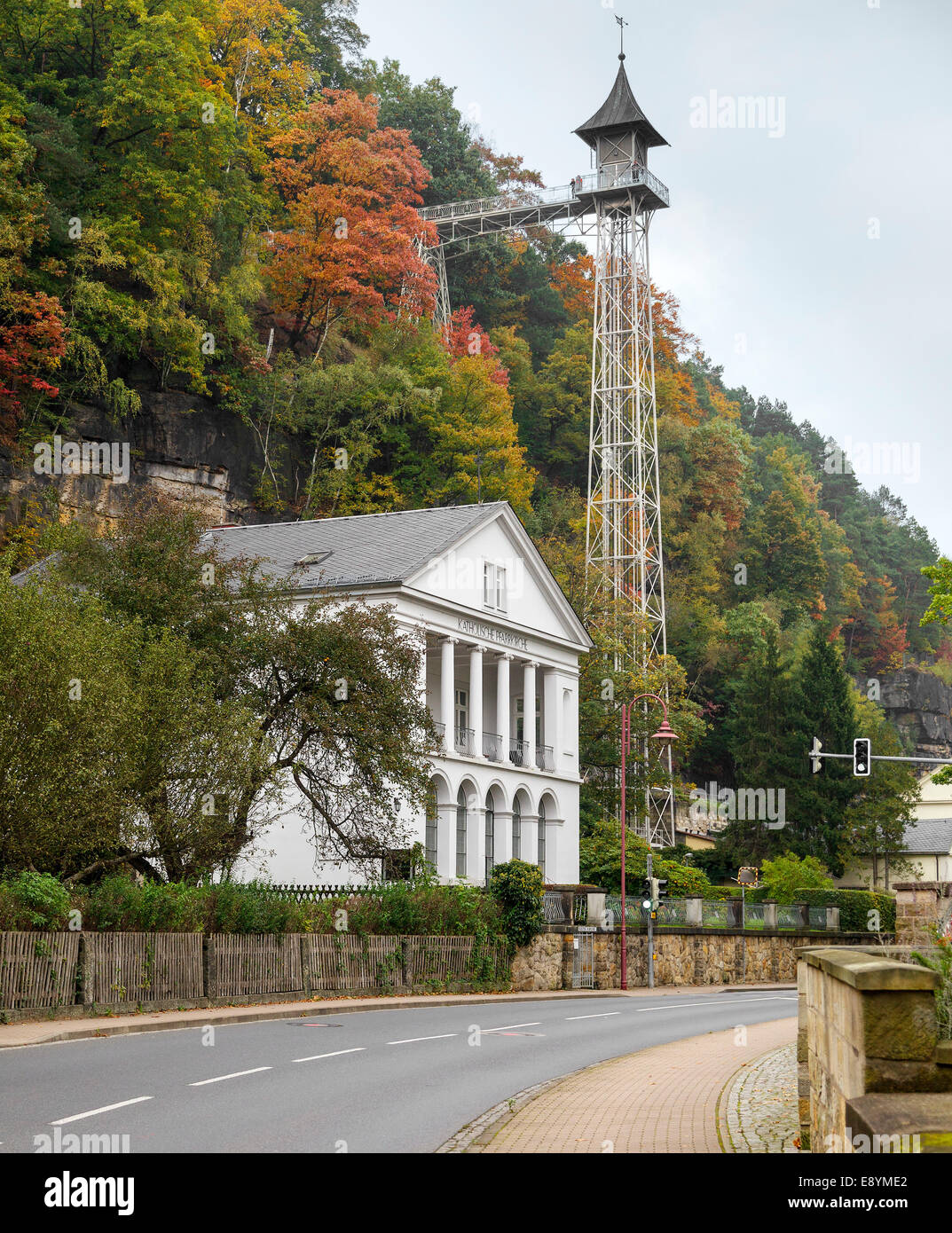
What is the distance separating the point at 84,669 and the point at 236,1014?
21.1 feet

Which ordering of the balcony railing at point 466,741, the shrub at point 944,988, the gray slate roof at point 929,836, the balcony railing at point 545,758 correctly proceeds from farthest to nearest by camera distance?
the gray slate roof at point 929,836 → the balcony railing at point 545,758 → the balcony railing at point 466,741 → the shrub at point 944,988

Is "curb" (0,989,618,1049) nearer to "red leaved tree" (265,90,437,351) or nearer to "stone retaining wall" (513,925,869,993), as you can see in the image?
"stone retaining wall" (513,925,869,993)

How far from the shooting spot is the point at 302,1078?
15.1 meters

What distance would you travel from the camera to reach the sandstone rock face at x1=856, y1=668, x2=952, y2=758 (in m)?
108

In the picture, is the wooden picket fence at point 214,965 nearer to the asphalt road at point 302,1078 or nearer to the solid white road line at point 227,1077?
the asphalt road at point 302,1078

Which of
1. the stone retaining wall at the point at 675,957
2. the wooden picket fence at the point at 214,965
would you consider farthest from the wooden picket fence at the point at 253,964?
the stone retaining wall at the point at 675,957

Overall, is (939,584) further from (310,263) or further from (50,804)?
(310,263)

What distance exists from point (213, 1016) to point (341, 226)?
4693 cm

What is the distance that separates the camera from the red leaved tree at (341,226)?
63.3 meters

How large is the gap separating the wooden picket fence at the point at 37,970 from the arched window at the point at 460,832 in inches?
1103

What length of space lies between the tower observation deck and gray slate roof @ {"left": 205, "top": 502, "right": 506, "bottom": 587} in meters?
13.4

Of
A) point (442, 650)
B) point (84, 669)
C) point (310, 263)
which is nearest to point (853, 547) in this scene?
point (310, 263)

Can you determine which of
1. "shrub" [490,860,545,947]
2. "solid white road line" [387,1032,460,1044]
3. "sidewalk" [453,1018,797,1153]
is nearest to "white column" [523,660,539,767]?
"shrub" [490,860,545,947]

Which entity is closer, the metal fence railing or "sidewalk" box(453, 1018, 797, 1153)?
"sidewalk" box(453, 1018, 797, 1153)
